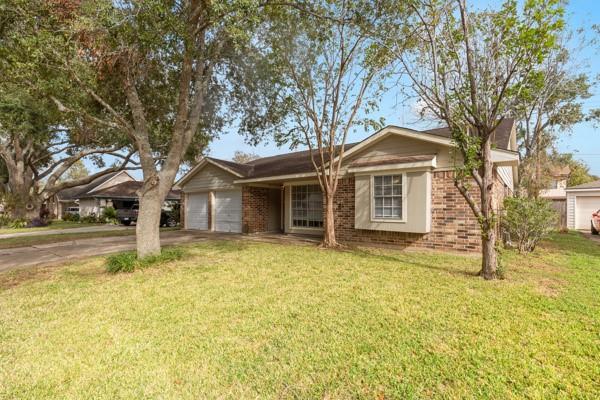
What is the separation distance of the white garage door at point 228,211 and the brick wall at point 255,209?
0.51 meters

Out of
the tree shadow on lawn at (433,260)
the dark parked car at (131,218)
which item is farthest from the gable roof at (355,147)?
the dark parked car at (131,218)

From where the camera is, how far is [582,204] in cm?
1756

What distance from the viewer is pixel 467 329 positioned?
345 cm

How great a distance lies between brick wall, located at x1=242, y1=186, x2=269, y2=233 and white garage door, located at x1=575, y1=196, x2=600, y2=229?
18778 mm

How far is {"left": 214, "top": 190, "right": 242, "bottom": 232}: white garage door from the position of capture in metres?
14.3

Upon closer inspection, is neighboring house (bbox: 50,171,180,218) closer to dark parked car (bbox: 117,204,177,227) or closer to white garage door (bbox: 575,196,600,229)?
dark parked car (bbox: 117,204,177,227)

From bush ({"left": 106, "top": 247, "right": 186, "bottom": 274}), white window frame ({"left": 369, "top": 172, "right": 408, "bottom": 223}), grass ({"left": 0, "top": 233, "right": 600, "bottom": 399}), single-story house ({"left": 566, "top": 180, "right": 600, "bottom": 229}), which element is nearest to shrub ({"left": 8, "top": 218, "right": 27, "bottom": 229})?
grass ({"left": 0, "top": 233, "right": 600, "bottom": 399})

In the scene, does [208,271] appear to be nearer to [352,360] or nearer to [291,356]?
[291,356]

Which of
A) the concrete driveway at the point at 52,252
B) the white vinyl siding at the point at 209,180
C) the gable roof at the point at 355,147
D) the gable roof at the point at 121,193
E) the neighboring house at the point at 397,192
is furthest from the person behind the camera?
the gable roof at the point at 121,193

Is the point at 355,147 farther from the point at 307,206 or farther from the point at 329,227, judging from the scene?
the point at 307,206

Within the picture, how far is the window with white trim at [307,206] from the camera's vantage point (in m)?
12.8

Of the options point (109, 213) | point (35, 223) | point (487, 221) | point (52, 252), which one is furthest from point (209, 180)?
point (35, 223)

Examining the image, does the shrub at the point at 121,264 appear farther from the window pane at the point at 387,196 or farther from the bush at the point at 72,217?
the bush at the point at 72,217

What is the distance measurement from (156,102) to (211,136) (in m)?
3.03
